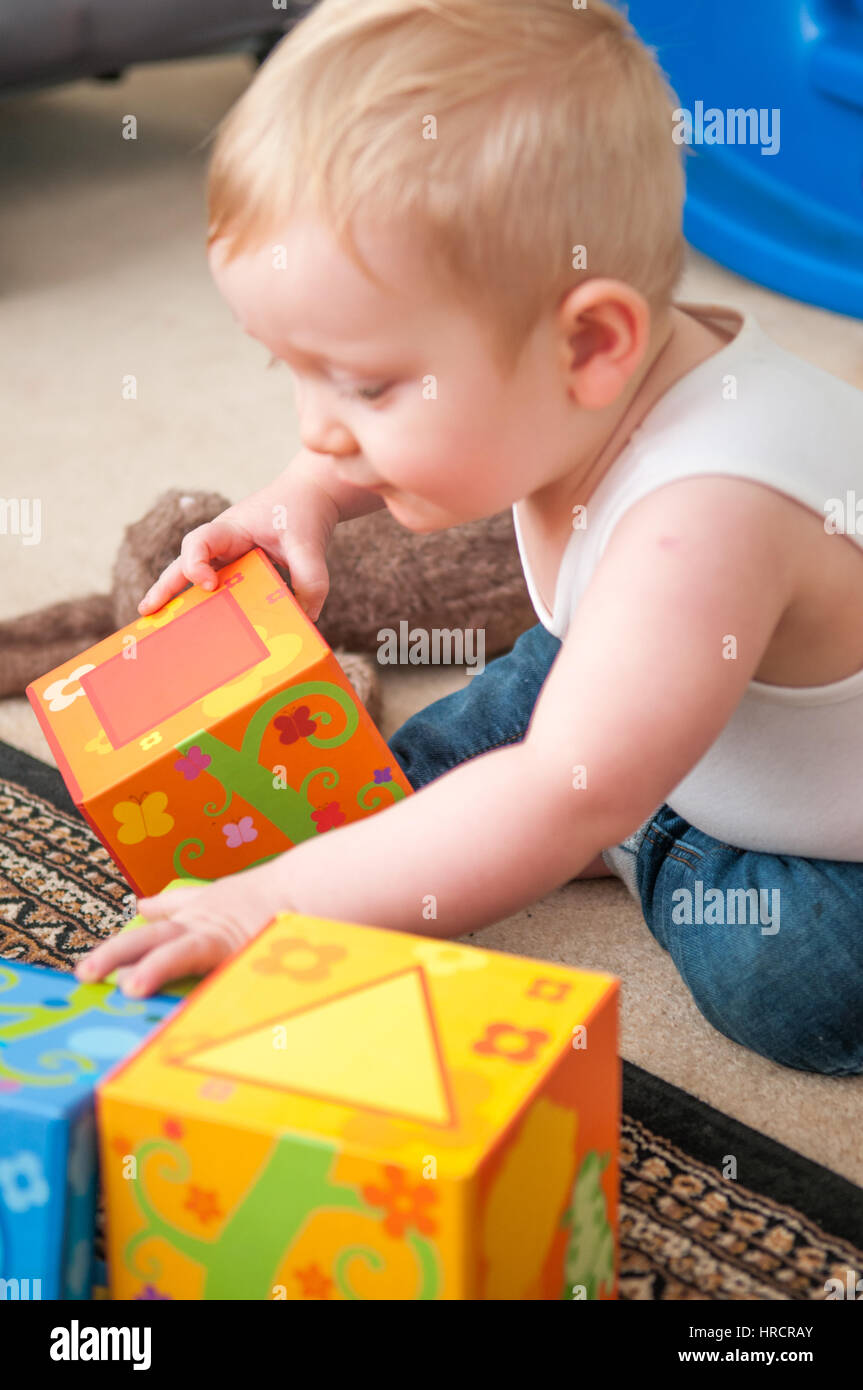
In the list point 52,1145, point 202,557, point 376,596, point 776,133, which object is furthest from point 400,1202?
point 776,133

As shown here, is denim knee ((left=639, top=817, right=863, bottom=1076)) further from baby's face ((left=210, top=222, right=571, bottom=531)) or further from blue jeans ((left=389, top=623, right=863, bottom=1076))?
baby's face ((left=210, top=222, right=571, bottom=531))

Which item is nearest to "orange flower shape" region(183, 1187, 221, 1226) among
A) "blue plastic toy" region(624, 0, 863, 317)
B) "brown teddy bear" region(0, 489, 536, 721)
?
"brown teddy bear" region(0, 489, 536, 721)

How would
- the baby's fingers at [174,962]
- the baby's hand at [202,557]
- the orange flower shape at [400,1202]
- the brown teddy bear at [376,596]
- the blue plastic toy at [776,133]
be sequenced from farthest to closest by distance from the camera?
the blue plastic toy at [776,133] < the brown teddy bear at [376,596] < the baby's hand at [202,557] < the baby's fingers at [174,962] < the orange flower shape at [400,1202]

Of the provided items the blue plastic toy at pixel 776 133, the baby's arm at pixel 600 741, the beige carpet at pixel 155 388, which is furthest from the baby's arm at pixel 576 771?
the blue plastic toy at pixel 776 133

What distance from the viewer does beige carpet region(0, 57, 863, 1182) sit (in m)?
0.82

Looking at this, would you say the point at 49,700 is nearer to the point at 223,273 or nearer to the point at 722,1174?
the point at 223,273

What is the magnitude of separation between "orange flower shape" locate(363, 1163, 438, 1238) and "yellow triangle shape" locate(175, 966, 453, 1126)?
23 mm

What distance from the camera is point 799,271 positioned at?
196 cm

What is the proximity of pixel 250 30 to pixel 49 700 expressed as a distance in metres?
1.71

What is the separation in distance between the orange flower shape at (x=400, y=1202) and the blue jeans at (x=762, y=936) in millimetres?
366

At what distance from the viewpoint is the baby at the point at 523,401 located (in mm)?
605

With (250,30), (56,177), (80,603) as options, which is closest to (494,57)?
(80,603)

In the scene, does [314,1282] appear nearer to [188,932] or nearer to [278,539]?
[188,932]

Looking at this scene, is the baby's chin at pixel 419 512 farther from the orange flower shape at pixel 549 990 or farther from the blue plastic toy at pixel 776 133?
the blue plastic toy at pixel 776 133
